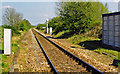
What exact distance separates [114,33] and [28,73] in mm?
9706

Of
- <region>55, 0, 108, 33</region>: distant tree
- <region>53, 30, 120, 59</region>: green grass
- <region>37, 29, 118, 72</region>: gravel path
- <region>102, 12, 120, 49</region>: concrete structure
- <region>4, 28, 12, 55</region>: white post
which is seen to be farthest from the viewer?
<region>55, 0, 108, 33</region>: distant tree

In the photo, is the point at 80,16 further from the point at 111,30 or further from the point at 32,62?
the point at 32,62

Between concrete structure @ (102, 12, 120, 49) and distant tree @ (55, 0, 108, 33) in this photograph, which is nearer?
concrete structure @ (102, 12, 120, 49)

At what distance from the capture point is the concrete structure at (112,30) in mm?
12955

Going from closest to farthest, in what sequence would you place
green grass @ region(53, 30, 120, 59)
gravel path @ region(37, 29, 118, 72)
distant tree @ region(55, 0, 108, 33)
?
gravel path @ region(37, 29, 118, 72) → green grass @ region(53, 30, 120, 59) → distant tree @ region(55, 0, 108, 33)

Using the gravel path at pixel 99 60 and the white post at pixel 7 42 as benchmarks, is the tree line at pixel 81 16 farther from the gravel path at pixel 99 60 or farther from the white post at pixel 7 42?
the white post at pixel 7 42

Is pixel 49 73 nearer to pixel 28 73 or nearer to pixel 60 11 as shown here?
pixel 28 73

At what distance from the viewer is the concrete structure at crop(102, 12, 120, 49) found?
42.5ft

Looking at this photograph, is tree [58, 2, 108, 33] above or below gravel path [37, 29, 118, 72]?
above

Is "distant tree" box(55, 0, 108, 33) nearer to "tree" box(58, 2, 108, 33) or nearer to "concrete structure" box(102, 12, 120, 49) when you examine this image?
"tree" box(58, 2, 108, 33)

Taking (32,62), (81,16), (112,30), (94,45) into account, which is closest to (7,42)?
(32,62)

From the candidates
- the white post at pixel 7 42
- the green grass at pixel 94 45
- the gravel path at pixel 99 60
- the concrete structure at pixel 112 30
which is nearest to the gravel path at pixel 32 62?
the white post at pixel 7 42

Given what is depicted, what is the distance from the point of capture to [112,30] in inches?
545

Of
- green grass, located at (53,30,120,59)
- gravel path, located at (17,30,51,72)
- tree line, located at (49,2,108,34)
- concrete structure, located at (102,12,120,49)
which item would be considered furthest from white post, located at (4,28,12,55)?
tree line, located at (49,2,108,34)
